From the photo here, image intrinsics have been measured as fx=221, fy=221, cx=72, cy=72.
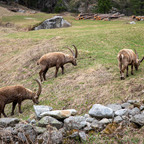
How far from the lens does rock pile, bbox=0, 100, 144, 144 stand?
6.70 m

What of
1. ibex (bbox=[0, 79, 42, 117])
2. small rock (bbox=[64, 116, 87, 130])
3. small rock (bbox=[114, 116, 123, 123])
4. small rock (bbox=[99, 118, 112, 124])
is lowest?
ibex (bbox=[0, 79, 42, 117])

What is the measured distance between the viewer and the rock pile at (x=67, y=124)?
670cm

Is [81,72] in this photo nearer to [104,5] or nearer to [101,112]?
[101,112]

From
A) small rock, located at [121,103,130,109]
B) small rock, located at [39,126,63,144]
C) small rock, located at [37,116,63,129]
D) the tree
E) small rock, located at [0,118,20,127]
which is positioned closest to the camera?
small rock, located at [39,126,63,144]

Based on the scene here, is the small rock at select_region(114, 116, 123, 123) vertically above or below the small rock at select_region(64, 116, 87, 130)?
above

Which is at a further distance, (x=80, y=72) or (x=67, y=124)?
(x=80, y=72)

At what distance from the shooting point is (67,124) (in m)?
7.14

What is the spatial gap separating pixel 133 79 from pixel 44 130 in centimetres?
533

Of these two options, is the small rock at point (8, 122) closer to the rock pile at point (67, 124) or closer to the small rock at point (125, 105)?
the rock pile at point (67, 124)

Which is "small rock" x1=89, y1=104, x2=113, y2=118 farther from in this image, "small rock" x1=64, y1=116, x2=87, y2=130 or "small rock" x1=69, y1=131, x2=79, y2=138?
"small rock" x1=69, y1=131, x2=79, y2=138

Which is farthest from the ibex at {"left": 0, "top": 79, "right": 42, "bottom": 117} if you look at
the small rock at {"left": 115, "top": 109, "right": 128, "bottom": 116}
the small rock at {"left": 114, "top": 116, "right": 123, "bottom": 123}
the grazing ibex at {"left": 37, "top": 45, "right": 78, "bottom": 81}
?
the small rock at {"left": 114, "top": 116, "right": 123, "bottom": 123}

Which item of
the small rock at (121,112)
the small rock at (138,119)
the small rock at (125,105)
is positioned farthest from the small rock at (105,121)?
the small rock at (125,105)

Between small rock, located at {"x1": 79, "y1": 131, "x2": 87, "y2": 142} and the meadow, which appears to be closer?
small rock, located at {"x1": 79, "y1": 131, "x2": 87, "y2": 142}

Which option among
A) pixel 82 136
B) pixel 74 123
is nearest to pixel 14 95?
pixel 74 123
